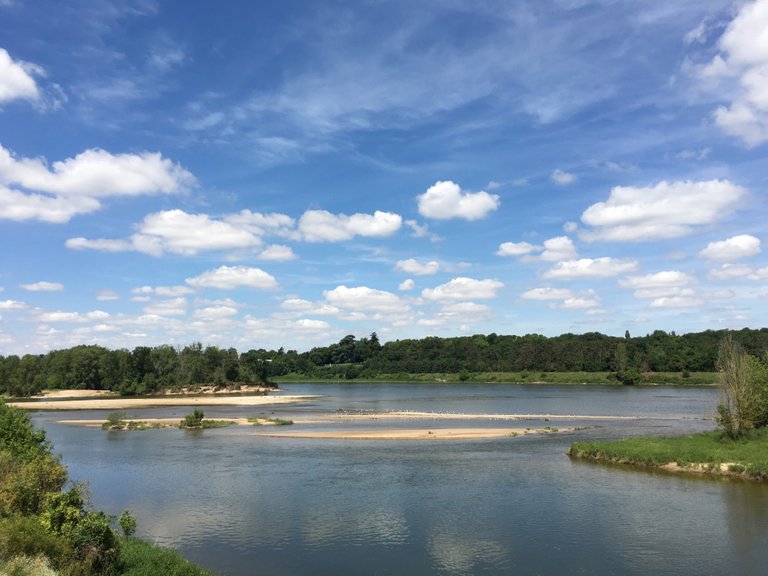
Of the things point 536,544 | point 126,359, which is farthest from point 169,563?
point 126,359

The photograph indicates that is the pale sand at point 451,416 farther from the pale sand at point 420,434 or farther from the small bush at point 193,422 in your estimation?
the small bush at point 193,422

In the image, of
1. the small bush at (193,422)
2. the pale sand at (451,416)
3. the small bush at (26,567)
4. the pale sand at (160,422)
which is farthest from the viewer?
the pale sand at (451,416)

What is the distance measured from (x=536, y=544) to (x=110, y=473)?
38769mm

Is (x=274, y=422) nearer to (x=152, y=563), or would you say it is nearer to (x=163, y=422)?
(x=163, y=422)

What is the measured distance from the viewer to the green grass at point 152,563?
76.1 feet

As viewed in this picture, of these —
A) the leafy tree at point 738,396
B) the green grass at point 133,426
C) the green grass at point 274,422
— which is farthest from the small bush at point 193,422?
the leafy tree at point 738,396

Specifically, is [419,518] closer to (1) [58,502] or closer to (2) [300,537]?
(2) [300,537]

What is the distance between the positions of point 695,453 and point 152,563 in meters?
44.0

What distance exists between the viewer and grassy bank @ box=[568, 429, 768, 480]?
4500 cm

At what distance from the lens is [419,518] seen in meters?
35.5

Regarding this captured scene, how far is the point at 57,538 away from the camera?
21359 millimetres

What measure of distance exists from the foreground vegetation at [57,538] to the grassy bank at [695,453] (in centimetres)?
4019

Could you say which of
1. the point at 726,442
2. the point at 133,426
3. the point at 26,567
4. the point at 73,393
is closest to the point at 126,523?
the point at 26,567

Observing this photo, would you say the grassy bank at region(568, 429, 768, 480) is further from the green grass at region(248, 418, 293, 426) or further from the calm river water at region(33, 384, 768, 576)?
the green grass at region(248, 418, 293, 426)
